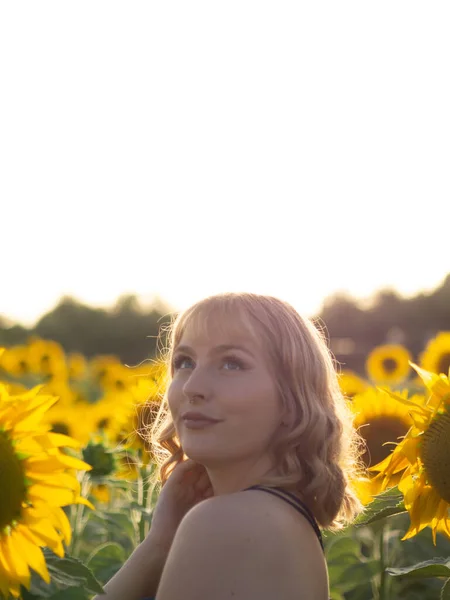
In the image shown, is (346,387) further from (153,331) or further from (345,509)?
(153,331)

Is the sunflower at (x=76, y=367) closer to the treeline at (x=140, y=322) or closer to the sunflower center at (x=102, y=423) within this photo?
the treeline at (x=140, y=322)

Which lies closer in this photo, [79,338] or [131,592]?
[131,592]

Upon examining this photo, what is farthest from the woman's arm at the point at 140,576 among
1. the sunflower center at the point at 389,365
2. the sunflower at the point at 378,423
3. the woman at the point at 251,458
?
the sunflower center at the point at 389,365

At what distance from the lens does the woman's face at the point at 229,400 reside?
197 centimetres

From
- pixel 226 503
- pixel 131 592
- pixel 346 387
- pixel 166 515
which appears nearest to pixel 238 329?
pixel 226 503

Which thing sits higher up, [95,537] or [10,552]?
[10,552]

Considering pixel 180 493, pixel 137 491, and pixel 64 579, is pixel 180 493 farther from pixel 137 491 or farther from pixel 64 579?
pixel 137 491

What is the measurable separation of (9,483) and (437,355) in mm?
4202

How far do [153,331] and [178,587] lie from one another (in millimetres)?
15554

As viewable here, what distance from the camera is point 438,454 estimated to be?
6.68 feet

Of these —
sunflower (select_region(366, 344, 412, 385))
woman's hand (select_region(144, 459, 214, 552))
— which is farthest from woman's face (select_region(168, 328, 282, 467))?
sunflower (select_region(366, 344, 412, 385))

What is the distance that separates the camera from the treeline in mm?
Result: 14321

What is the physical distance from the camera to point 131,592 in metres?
2.19

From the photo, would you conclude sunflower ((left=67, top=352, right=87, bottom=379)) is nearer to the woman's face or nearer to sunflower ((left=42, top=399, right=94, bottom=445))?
sunflower ((left=42, top=399, right=94, bottom=445))
